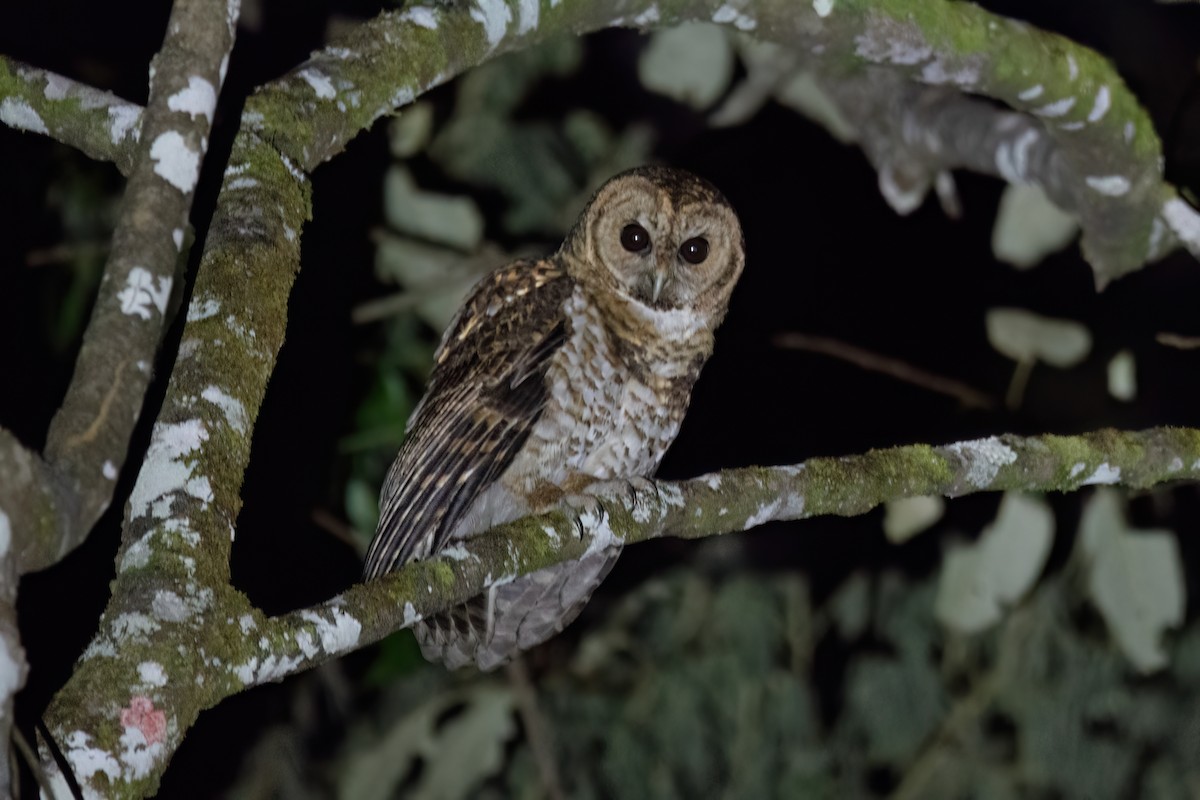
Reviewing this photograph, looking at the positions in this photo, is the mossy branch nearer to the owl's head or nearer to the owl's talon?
the owl's talon

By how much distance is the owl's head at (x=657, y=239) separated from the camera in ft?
8.31

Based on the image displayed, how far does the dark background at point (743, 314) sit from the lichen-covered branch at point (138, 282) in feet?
4.88

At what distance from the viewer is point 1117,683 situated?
326cm

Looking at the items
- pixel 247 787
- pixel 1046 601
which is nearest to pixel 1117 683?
pixel 1046 601

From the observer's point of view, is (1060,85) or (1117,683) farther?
(1117,683)

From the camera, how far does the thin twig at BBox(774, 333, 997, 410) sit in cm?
326

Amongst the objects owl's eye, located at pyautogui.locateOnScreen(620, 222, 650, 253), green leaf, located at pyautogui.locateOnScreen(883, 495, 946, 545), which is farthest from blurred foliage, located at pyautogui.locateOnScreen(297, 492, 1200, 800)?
owl's eye, located at pyautogui.locateOnScreen(620, 222, 650, 253)

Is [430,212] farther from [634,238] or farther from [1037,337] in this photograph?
[1037,337]

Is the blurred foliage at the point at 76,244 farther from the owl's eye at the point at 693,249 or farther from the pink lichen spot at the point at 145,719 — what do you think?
the pink lichen spot at the point at 145,719

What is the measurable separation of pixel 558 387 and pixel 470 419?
0.17 meters

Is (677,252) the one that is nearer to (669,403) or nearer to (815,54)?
(669,403)

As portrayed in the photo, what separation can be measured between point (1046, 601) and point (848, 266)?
3.73ft

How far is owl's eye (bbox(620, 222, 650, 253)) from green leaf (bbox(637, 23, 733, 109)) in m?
0.69

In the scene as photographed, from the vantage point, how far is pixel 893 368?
3.26 m
